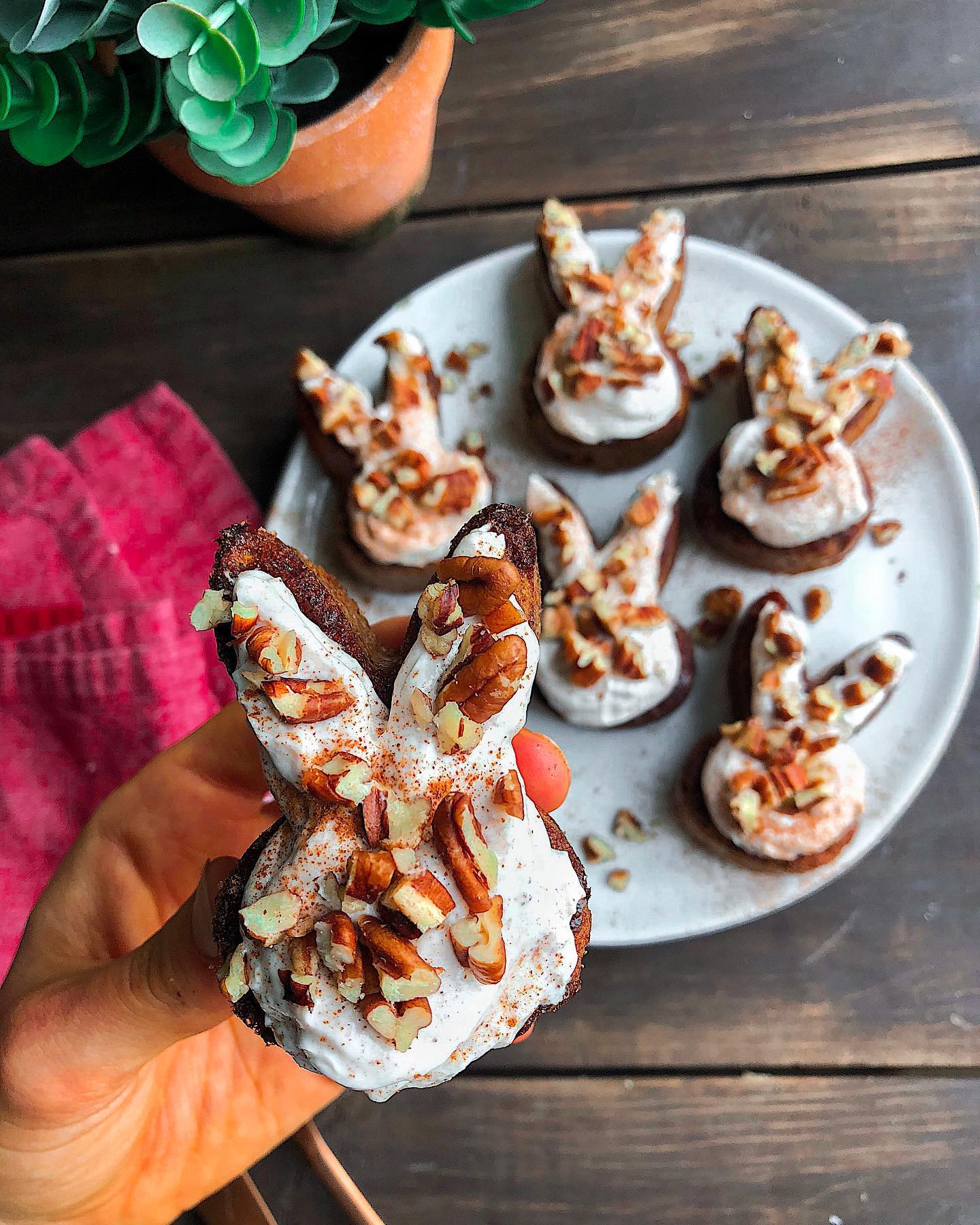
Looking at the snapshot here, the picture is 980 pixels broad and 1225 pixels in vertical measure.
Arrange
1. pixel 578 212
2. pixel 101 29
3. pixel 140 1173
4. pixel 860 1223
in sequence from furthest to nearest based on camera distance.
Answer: pixel 578 212 → pixel 860 1223 → pixel 140 1173 → pixel 101 29

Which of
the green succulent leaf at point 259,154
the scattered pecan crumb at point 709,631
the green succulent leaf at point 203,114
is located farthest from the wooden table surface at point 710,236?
the green succulent leaf at point 203,114

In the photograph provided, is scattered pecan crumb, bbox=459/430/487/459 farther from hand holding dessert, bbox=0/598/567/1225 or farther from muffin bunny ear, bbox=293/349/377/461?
hand holding dessert, bbox=0/598/567/1225

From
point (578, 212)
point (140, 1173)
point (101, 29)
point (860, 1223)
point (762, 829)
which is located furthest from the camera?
point (578, 212)

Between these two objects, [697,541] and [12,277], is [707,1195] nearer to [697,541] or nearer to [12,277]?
[697,541]

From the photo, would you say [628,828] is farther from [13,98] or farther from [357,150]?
[13,98]

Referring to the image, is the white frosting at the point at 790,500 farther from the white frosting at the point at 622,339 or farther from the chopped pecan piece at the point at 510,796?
the chopped pecan piece at the point at 510,796

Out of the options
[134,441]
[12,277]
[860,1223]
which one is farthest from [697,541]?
[12,277]

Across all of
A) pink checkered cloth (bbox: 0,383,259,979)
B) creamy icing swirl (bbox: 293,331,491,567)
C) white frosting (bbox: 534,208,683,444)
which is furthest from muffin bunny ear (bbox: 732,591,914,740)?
pink checkered cloth (bbox: 0,383,259,979)
